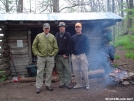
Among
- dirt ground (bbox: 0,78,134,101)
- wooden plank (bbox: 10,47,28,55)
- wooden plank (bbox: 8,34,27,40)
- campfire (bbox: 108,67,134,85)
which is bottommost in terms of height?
dirt ground (bbox: 0,78,134,101)

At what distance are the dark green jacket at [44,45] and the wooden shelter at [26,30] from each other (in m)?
1.71

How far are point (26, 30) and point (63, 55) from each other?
121 inches

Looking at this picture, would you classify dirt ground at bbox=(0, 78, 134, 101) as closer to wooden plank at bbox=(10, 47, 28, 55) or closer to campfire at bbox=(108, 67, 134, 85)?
campfire at bbox=(108, 67, 134, 85)

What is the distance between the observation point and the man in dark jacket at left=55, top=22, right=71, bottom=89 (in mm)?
5691

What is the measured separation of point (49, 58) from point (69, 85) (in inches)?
51.0

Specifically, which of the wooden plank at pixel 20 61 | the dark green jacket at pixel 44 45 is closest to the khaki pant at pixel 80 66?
the dark green jacket at pixel 44 45

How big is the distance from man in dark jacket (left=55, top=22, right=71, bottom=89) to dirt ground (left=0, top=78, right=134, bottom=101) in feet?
1.17

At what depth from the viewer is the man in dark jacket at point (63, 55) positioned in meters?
5.69

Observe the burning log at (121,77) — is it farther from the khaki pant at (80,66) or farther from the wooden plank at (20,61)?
the wooden plank at (20,61)

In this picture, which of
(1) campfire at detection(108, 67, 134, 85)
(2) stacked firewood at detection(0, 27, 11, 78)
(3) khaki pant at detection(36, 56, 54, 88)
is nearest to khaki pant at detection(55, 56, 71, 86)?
(3) khaki pant at detection(36, 56, 54, 88)

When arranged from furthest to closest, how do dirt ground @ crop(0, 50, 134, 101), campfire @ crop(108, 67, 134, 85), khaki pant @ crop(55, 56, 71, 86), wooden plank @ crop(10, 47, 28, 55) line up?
wooden plank @ crop(10, 47, 28, 55) → campfire @ crop(108, 67, 134, 85) → khaki pant @ crop(55, 56, 71, 86) → dirt ground @ crop(0, 50, 134, 101)

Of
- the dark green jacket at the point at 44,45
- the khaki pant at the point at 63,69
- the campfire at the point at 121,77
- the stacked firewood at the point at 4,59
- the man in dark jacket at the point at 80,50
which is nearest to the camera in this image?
the dark green jacket at the point at 44,45

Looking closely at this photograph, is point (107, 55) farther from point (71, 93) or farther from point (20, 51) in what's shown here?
point (20, 51)

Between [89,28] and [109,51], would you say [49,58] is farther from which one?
[89,28]
